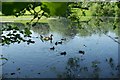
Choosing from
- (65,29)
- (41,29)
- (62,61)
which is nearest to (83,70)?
(62,61)

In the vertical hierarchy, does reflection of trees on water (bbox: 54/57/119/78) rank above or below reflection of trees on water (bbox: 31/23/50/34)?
below

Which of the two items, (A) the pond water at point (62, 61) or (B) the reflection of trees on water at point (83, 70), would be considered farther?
(A) the pond water at point (62, 61)

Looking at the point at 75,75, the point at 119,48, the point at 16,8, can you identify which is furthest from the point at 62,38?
the point at 16,8

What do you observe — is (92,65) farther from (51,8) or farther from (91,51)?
(51,8)

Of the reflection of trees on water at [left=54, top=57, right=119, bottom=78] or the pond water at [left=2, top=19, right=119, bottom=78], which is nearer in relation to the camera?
the reflection of trees on water at [left=54, top=57, right=119, bottom=78]

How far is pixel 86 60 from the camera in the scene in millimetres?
15219

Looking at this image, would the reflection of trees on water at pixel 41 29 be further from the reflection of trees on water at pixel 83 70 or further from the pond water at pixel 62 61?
the reflection of trees on water at pixel 83 70

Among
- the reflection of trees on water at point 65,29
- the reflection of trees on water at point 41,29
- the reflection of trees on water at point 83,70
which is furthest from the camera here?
the reflection of trees on water at point 65,29

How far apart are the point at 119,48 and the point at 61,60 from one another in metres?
4.79

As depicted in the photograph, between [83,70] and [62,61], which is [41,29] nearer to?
[62,61]

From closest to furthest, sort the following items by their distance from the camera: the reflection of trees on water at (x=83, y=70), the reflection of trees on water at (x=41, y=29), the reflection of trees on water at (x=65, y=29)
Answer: the reflection of trees on water at (x=83, y=70), the reflection of trees on water at (x=41, y=29), the reflection of trees on water at (x=65, y=29)

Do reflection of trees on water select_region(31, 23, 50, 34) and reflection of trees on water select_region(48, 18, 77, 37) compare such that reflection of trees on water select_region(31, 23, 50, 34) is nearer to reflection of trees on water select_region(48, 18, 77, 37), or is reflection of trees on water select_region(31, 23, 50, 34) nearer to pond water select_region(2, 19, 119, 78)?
reflection of trees on water select_region(48, 18, 77, 37)

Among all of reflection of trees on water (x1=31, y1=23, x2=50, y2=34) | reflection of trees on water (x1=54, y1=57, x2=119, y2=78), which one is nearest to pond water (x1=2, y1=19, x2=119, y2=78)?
reflection of trees on water (x1=54, y1=57, x2=119, y2=78)

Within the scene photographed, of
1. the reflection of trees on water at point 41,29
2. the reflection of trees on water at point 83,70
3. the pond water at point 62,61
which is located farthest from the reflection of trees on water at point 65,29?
the reflection of trees on water at point 83,70
